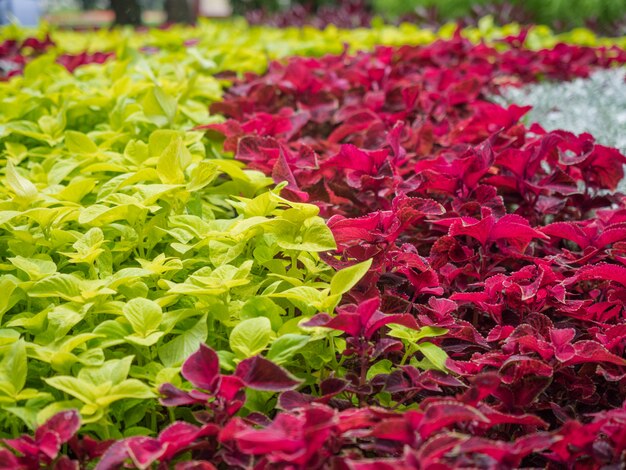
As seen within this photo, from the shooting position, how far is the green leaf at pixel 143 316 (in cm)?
124

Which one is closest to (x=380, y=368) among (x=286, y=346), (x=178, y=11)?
(x=286, y=346)

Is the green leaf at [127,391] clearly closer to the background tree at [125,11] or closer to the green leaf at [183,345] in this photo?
the green leaf at [183,345]

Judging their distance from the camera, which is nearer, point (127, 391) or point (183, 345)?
point (127, 391)

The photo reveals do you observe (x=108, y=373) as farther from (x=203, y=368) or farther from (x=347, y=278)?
(x=347, y=278)

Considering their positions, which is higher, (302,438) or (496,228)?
(496,228)

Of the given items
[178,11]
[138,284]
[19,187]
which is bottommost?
[138,284]

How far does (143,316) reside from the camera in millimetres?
1249

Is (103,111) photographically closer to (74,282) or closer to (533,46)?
(74,282)

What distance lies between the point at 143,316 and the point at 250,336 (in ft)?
0.63

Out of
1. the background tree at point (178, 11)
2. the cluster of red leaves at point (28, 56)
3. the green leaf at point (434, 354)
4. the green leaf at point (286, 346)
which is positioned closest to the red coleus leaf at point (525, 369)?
the green leaf at point (434, 354)

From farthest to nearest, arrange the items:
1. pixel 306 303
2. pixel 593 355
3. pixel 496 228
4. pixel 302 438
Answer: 1. pixel 496 228
2. pixel 306 303
3. pixel 593 355
4. pixel 302 438

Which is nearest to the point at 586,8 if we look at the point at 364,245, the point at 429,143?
the point at 429,143

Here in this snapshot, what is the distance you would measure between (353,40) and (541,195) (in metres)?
2.94

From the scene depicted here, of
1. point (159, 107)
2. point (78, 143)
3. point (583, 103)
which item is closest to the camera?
point (78, 143)
